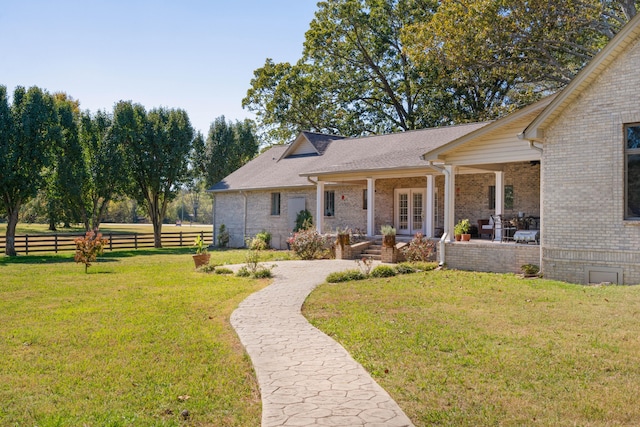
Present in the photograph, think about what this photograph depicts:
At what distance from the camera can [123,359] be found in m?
6.68

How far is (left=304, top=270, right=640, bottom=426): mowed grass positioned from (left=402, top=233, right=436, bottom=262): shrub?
5679 millimetres

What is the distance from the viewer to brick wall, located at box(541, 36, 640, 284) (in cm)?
1230

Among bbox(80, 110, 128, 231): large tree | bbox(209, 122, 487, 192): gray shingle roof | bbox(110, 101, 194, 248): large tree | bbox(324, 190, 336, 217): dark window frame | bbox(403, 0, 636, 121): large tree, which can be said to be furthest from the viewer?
bbox(110, 101, 194, 248): large tree

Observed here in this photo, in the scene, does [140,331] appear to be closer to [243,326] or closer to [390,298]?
[243,326]

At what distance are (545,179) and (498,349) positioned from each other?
7.99m

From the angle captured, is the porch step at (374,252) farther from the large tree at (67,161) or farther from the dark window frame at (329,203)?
the large tree at (67,161)

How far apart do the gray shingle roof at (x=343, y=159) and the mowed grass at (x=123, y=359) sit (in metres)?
10.5

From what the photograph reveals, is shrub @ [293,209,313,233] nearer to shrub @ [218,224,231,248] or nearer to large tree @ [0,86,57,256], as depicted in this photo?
shrub @ [218,224,231,248]

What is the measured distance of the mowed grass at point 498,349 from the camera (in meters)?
5.01

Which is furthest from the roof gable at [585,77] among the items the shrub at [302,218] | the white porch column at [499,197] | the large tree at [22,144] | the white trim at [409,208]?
the large tree at [22,144]

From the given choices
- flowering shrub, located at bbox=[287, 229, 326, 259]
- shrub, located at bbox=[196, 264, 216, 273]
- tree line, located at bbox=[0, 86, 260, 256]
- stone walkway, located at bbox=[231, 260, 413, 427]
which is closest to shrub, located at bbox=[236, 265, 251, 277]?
shrub, located at bbox=[196, 264, 216, 273]

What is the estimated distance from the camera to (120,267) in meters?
19.4

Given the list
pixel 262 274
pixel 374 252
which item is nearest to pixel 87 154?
pixel 374 252

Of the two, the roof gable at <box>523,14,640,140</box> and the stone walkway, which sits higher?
the roof gable at <box>523,14,640,140</box>
